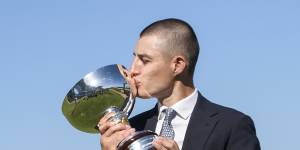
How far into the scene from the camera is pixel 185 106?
7.72 metres

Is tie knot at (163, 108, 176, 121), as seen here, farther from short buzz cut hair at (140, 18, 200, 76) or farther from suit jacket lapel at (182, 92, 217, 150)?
short buzz cut hair at (140, 18, 200, 76)

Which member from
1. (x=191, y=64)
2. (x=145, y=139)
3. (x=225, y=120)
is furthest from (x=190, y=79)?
(x=145, y=139)

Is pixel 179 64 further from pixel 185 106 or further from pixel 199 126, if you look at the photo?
pixel 199 126

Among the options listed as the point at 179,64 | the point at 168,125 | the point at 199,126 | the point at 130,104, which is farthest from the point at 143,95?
the point at 199,126

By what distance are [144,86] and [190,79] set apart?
1.91 feet

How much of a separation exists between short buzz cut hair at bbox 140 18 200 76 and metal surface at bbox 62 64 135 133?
0.57 metres

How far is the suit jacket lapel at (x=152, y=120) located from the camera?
7.86m

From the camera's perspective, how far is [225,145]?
749cm

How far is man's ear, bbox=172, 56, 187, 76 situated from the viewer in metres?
7.82

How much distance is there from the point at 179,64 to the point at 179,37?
13.3 inches

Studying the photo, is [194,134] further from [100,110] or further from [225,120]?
[100,110]

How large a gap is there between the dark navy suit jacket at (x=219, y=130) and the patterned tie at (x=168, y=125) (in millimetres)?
161

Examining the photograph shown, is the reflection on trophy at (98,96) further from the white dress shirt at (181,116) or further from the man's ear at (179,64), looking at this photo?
the man's ear at (179,64)

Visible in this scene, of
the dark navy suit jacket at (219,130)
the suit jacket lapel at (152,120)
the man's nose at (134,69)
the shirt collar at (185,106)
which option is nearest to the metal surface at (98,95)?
the man's nose at (134,69)
